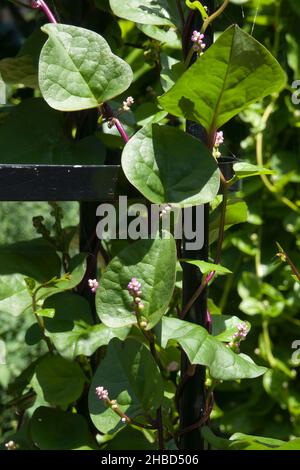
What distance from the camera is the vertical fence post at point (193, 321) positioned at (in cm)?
80

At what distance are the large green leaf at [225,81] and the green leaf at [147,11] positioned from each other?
11 centimetres

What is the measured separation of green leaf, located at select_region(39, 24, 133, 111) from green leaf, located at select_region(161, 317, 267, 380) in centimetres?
25

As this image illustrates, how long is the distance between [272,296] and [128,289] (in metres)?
0.98

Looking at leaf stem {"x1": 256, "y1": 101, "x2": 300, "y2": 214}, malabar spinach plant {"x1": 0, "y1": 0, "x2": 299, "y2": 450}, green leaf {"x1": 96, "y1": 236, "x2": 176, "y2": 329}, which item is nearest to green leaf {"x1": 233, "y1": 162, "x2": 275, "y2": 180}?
malabar spinach plant {"x1": 0, "y1": 0, "x2": 299, "y2": 450}

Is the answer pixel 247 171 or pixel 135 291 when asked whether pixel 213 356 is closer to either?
pixel 135 291

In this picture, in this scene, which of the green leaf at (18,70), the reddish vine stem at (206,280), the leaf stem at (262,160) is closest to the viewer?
the reddish vine stem at (206,280)

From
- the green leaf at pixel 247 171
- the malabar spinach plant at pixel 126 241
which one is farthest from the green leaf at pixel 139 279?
the green leaf at pixel 247 171

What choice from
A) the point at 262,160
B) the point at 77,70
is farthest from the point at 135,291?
the point at 262,160

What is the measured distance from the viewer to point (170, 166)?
76 centimetres

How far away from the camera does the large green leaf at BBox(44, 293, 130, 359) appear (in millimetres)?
845

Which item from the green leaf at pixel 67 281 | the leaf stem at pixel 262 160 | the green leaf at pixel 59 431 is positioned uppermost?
the green leaf at pixel 67 281

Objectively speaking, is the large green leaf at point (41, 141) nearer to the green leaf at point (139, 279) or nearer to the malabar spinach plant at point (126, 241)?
the malabar spinach plant at point (126, 241)

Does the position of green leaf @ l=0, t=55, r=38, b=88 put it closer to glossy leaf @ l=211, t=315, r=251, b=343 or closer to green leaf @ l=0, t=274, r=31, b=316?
green leaf @ l=0, t=274, r=31, b=316

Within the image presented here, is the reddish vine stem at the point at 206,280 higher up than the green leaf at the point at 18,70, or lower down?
lower down
